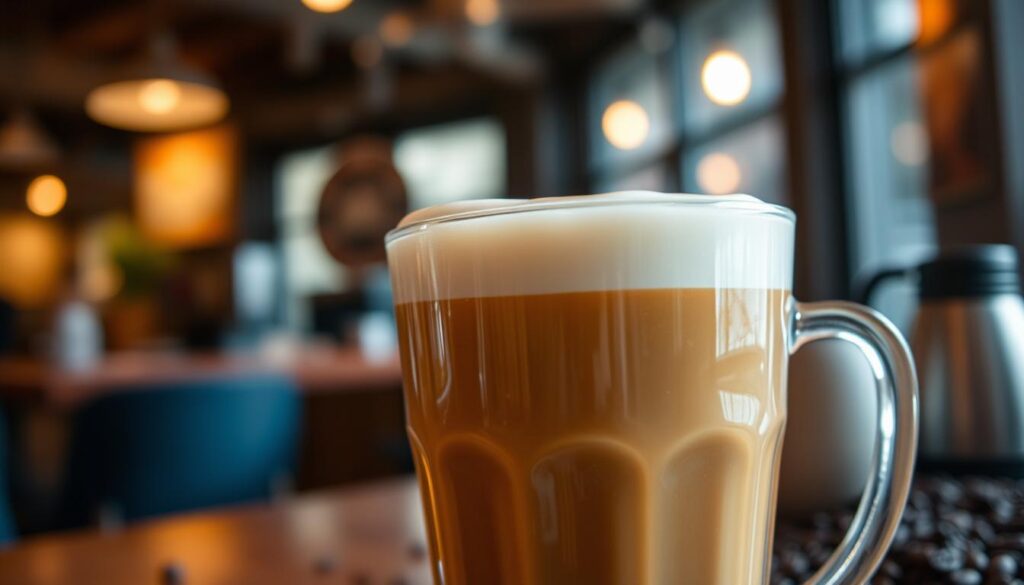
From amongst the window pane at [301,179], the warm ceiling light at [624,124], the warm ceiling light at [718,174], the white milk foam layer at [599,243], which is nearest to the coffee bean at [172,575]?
the white milk foam layer at [599,243]

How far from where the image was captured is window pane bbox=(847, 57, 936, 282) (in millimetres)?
3916

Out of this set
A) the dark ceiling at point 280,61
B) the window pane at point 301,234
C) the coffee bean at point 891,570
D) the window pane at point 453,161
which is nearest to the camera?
the coffee bean at point 891,570

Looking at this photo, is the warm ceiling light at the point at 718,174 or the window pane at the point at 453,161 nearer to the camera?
the warm ceiling light at the point at 718,174

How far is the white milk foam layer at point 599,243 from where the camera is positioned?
41 cm

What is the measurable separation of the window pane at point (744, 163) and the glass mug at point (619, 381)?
4.57 m

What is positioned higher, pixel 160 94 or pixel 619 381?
pixel 160 94

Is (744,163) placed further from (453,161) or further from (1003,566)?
(1003,566)

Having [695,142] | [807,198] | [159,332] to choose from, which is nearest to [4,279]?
[159,332]

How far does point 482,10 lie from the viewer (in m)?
3.76

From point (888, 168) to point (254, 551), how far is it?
13.9 ft

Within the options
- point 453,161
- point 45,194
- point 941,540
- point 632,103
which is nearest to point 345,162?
point 453,161

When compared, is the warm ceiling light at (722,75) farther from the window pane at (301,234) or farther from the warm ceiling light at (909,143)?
the window pane at (301,234)

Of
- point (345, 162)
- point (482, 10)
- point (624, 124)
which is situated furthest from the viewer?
point (345, 162)

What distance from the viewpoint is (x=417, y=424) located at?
1.59ft
